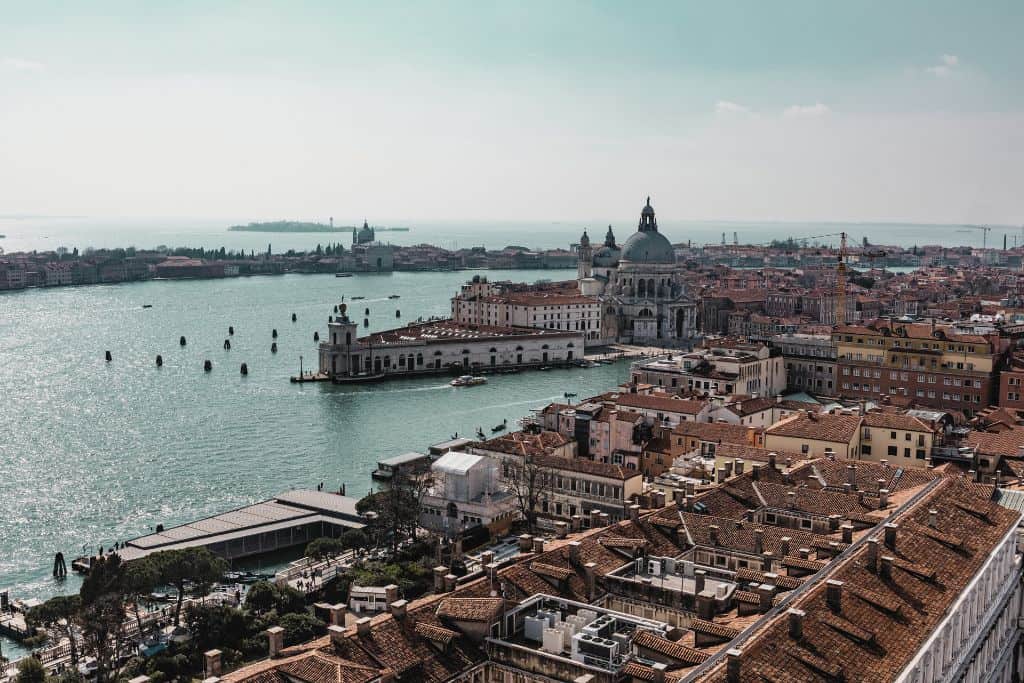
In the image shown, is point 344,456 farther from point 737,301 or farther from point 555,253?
point 555,253

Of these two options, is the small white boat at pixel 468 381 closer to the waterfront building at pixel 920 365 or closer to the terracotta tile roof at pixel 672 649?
the waterfront building at pixel 920 365

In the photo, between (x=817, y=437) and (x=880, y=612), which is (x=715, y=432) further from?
(x=880, y=612)

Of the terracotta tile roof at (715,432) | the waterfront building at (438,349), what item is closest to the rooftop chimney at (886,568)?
the terracotta tile roof at (715,432)

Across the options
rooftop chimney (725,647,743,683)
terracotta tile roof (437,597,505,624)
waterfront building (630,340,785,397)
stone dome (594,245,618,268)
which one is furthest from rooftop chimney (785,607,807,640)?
stone dome (594,245,618,268)

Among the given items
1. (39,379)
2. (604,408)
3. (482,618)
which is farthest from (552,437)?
(39,379)

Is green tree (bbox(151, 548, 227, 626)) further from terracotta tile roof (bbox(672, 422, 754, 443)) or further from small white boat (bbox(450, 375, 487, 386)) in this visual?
small white boat (bbox(450, 375, 487, 386))

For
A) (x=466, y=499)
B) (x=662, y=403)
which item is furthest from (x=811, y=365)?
(x=466, y=499)

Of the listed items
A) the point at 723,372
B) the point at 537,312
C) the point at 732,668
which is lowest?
the point at 723,372
